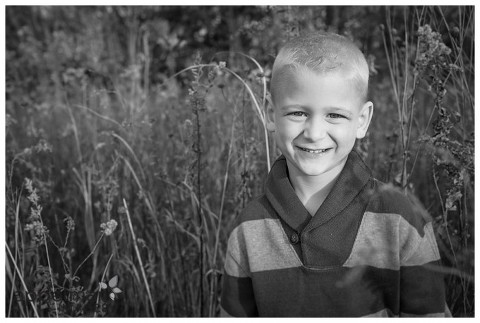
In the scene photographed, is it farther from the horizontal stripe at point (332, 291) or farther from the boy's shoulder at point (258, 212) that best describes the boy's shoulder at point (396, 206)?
the boy's shoulder at point (258, 212)

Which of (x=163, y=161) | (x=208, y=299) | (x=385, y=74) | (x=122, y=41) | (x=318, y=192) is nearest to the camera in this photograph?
(x=318, y=192)

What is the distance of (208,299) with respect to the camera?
222 cm

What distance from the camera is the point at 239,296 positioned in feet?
5.69

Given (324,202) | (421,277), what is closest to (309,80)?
(324,202)

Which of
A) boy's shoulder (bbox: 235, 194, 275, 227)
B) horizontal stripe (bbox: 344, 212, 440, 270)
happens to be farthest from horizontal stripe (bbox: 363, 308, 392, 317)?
boy's shoulder (bbox: 235, 194, 275, 227)

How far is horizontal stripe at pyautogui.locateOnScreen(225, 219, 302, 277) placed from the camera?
1652 millimetres

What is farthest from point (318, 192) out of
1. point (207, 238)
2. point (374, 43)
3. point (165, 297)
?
point (374, 43)

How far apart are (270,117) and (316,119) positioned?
0.19m

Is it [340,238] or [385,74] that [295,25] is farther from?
[385,74]

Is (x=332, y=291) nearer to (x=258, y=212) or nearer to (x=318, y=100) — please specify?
(x=258, y=212)

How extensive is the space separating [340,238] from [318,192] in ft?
0.47

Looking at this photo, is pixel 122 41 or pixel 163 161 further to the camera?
pixel 122 41

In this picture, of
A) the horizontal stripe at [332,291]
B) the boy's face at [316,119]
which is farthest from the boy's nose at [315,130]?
the horizontal stripe at [332,291]

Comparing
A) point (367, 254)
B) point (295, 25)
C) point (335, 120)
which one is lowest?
point (367, 254)
